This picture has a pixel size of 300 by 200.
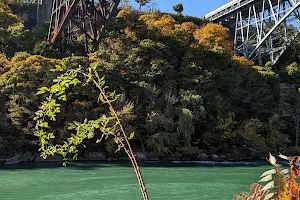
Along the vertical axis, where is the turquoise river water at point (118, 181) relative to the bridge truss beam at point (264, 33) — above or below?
below

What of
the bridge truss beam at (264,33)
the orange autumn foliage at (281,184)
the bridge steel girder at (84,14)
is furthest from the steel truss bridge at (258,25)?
the orange autumn foliage at (281,184)

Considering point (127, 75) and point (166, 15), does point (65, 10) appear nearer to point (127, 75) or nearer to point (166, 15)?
point (127, 75)

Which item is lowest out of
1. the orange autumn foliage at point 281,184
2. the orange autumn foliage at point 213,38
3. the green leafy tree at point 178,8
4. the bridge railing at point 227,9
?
the orange autumn foliage at point 281,184

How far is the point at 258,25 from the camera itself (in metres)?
31.5

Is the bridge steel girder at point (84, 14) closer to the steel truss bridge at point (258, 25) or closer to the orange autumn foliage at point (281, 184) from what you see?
the steel truss bridge at point (258, 25)

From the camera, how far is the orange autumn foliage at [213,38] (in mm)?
26594

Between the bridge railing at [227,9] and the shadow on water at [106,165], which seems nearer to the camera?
the shadow on water at [106,165]

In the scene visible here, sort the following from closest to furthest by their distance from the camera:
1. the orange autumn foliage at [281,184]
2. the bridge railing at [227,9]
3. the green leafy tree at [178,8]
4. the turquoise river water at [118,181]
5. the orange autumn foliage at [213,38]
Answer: the orange autumn foliage at [281,184] → the turquoise river water at [118,181] → the orange autumn foliage at [213,38] → the bridge railing at [227,9] → the green leafy tree at [178,8]

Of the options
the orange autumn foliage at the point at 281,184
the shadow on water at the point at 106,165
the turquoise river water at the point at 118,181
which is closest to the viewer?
the orange autumn foliage at the point at 281,184

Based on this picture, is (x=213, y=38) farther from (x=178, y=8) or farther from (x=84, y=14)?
(x=84, y=14)

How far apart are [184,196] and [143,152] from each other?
9.56 metres

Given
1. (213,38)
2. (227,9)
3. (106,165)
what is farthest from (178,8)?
(106,165)

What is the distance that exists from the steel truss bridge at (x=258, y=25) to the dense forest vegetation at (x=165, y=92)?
108 inches

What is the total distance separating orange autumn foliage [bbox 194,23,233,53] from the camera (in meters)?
26.6
